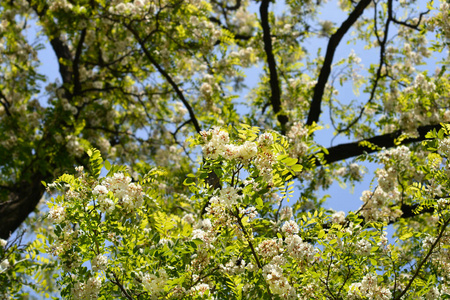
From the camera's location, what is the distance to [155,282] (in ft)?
6.70

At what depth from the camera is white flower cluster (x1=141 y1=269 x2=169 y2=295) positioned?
6.67ft

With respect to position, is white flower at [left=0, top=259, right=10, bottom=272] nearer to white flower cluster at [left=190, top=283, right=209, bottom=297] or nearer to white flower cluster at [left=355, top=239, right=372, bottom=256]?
white flower cluster at [left=190, top=283, right=209, bottom=297]

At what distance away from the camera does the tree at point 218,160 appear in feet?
7.20

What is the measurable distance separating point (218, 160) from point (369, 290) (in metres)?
1.20

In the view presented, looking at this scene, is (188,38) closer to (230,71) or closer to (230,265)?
(230,71)

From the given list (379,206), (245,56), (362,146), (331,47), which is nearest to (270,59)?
(331,47)

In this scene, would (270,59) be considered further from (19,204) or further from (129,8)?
(19,204)

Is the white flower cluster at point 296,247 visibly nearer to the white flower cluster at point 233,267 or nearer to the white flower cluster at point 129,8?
the white flower cluster at point 233,267

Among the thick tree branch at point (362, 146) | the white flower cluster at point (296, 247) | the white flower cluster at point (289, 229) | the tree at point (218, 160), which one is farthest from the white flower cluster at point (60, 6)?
the white flower cluster at point (296, 247)

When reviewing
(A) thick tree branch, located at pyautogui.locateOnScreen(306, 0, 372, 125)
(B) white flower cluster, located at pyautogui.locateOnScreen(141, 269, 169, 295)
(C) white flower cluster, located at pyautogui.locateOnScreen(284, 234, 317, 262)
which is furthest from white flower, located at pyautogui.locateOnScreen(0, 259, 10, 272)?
(A) thick tree branch, located at pyautogui.locateOnScreen(306, 0, 372, 125)

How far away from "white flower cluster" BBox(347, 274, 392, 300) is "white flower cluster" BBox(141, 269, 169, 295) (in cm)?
110

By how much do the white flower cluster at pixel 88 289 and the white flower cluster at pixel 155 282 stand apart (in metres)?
0.32

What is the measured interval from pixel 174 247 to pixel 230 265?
543 millimetres

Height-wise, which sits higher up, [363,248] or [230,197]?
[363,248]
